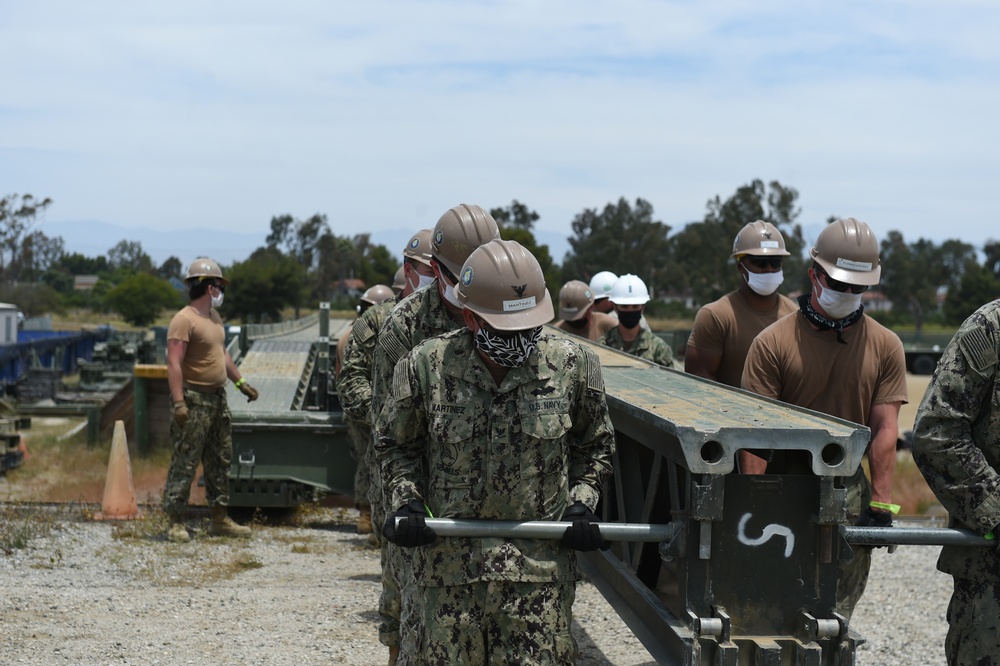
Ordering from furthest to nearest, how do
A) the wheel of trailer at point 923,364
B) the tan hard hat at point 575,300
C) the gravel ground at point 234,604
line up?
the wheel of trailer at point 923,364 < the tan hard hat at point 575,300 < the gravel ground at point 234,604

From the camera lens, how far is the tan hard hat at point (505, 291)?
12.4 ft

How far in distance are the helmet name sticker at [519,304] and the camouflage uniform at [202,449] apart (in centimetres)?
591

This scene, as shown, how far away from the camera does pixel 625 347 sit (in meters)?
9.45

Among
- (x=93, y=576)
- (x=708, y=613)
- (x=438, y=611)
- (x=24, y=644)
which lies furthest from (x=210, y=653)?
(x=708, y=613)

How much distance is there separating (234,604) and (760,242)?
3937mm

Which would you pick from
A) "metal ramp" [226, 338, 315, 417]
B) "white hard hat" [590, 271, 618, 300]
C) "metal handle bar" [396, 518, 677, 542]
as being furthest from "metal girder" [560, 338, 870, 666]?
"white hard hat" [590, 271, 618, 300]

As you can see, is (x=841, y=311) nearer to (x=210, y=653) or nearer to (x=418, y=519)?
(x=418, y=519)

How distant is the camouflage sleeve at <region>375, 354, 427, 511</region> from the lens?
3.90 meters

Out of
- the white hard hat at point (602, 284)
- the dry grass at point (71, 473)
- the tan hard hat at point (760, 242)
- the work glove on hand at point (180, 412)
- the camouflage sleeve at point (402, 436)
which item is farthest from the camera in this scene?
the dry grass at point (71, 473)

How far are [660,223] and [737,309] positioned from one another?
73572 millimetres

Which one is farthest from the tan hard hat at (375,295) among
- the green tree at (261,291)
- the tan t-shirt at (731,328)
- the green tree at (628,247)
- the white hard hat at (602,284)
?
the green tree at (628,247)

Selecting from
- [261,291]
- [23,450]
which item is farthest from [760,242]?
[261,291]

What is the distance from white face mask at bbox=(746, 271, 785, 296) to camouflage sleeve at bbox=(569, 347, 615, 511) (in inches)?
94.1

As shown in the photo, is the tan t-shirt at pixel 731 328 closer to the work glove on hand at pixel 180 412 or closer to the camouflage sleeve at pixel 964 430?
the camouflage sleeve at pixel 964 430
